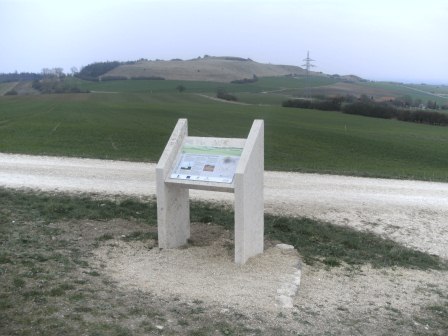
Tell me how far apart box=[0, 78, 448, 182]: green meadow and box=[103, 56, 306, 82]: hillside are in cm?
4045

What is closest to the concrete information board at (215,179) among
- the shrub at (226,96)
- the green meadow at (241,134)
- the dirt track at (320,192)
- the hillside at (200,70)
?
the dirt track at (320,192)

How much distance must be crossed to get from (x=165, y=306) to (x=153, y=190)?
7.04m

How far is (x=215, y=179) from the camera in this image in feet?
24.5

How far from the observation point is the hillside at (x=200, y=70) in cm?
10412

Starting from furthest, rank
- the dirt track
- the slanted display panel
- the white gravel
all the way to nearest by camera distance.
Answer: the dirt track < the slanted display panel < the white gravel

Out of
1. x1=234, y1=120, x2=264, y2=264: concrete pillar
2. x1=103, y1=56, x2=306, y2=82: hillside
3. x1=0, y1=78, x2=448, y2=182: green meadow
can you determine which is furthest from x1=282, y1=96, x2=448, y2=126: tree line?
x1=234, y1=120, x2=264, y2=264: concrete pillar

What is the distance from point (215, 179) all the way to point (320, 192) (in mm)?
6619

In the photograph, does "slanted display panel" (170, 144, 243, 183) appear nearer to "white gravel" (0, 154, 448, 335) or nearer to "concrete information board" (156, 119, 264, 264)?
"concrete information board" (156, 119, 264, 264)

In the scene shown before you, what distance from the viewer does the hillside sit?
10412 centimetres

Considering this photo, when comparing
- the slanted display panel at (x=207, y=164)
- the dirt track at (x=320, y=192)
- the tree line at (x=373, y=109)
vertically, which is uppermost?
the slanted display panel at (x=207, y=164)

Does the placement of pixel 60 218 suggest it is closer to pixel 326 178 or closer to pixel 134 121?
pixel 326 178

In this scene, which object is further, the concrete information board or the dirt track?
the dirt track

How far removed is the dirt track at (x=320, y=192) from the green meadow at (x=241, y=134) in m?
2.00

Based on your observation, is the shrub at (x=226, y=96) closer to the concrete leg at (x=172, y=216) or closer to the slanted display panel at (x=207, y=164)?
the concrete leg at (x=172, y=216)
